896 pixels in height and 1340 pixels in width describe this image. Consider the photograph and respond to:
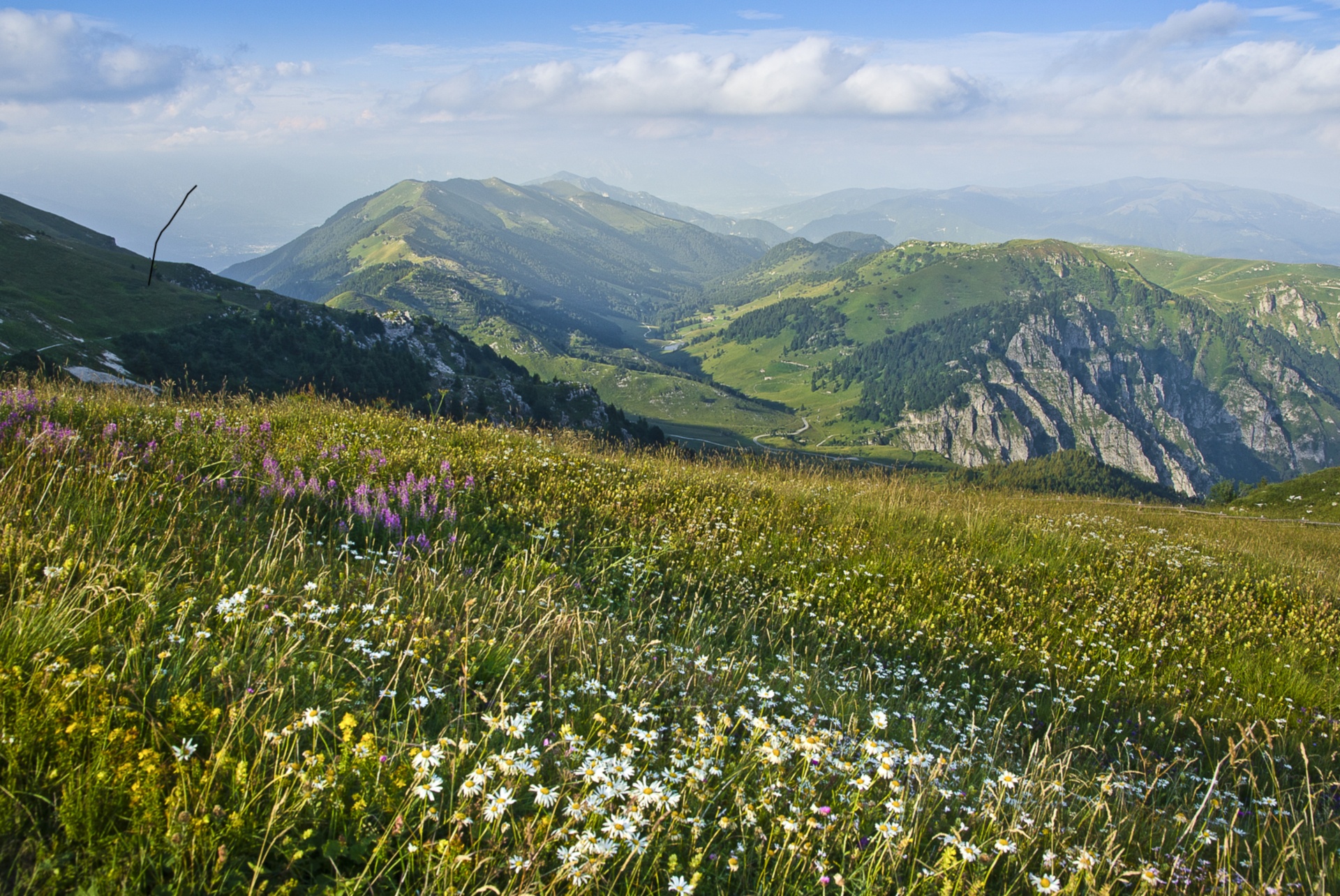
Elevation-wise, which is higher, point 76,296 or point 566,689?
point 76,296

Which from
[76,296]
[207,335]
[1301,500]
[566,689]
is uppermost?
[76,296]

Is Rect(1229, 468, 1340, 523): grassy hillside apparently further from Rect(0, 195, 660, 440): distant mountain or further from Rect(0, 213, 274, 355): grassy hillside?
Rect(0, 213, 274, 355): grassy hillside

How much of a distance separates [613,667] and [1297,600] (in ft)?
39.4

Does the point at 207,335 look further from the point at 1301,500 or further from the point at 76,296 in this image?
the point at 1301,500

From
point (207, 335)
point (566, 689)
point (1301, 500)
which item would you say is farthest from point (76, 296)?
point (1301, 500)

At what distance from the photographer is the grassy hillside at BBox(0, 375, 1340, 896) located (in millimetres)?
2795

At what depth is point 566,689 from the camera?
163 inches

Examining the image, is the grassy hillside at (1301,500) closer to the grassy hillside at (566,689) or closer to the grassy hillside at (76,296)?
the grassy hillside at (566,689)

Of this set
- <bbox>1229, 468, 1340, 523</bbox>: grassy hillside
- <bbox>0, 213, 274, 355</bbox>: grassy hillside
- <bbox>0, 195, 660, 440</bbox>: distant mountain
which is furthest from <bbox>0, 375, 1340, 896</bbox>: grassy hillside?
<bbox>0, 213, 274, 355</bbox>: grassy hillside

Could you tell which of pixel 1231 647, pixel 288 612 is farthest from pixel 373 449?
pixel 1231 647

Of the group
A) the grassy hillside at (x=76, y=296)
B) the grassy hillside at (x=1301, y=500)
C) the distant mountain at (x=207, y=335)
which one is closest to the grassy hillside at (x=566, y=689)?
the grassy hillside at (x=1301, y=500)

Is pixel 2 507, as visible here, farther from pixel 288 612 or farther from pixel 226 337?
pixel 226 337

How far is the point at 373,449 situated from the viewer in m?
8.80

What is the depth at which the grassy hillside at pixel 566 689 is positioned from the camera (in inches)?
110
